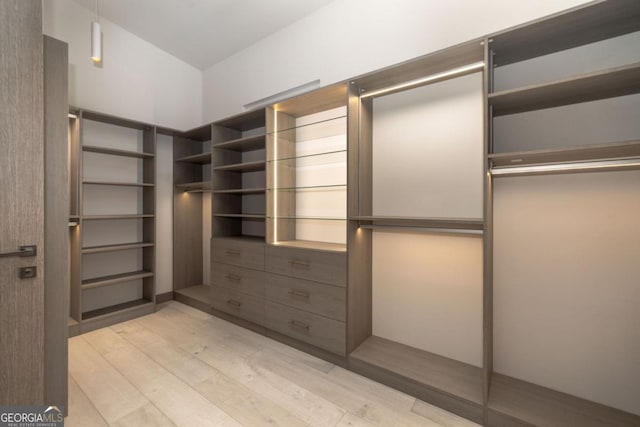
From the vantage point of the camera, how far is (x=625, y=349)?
4.72ft

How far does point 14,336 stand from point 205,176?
2732 millimetres

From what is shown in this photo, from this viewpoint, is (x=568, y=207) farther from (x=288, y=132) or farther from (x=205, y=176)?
(x=205, y=176)

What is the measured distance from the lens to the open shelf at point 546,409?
4.54 feet

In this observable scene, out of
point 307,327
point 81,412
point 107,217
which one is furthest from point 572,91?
point 107,217

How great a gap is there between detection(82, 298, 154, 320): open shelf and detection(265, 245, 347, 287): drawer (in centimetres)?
177

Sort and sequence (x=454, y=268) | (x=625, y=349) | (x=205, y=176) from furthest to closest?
(x=205, y=176), (x=454, y=268), (x=625, y=349)

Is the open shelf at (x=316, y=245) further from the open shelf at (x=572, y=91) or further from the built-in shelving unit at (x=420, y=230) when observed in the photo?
the open shelf at (x=572, y=91)

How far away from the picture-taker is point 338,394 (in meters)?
1.78

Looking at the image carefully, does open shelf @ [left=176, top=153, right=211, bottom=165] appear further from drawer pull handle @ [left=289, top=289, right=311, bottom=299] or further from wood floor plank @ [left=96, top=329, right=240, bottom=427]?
wood floor plank @ [left=96, top=329, right=240, bottom=427]

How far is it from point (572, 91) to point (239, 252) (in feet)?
9.09

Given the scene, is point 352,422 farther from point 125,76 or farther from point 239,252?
point 125,76

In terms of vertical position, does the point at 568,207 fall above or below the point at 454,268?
above

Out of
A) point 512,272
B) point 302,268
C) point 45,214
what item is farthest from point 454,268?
point 45,214

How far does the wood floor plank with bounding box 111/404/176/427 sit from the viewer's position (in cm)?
152
